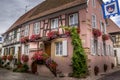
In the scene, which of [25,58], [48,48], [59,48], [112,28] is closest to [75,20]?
[59,48]

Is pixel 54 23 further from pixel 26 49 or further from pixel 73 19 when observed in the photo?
pixel 26 49

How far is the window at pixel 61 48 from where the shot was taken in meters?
15.3

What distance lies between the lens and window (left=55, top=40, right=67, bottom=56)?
604 inches

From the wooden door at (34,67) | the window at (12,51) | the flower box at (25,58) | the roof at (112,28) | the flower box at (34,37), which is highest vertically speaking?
the roof at (112,28)

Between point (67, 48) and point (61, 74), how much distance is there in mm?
2369

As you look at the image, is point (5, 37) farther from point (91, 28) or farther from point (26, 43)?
point (91, 28)

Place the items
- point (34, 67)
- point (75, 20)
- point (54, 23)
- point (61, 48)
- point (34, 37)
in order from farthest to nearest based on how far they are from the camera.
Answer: point (34, 37) < point (34, 67) < point (54, 23) < point (61, 48) < point (75, 20)

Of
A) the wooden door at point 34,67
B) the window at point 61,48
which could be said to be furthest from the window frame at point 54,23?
the wooden door at point 34,67

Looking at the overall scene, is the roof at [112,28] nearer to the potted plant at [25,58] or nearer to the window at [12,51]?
the potted plant at [25,58]

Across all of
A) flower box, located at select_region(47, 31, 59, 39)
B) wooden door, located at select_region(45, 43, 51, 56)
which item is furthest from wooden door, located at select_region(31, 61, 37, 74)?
flower box, located at select_region(47, 31, 59, 39)

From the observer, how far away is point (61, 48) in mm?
16094

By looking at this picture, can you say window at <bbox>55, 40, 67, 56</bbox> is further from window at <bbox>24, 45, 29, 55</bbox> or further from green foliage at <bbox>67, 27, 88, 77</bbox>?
window at <bbox>24, 45, 29, 55</bbox>

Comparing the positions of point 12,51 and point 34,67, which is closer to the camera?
point 34,67

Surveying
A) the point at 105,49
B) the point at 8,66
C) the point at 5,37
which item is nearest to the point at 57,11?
the point at 105,49
